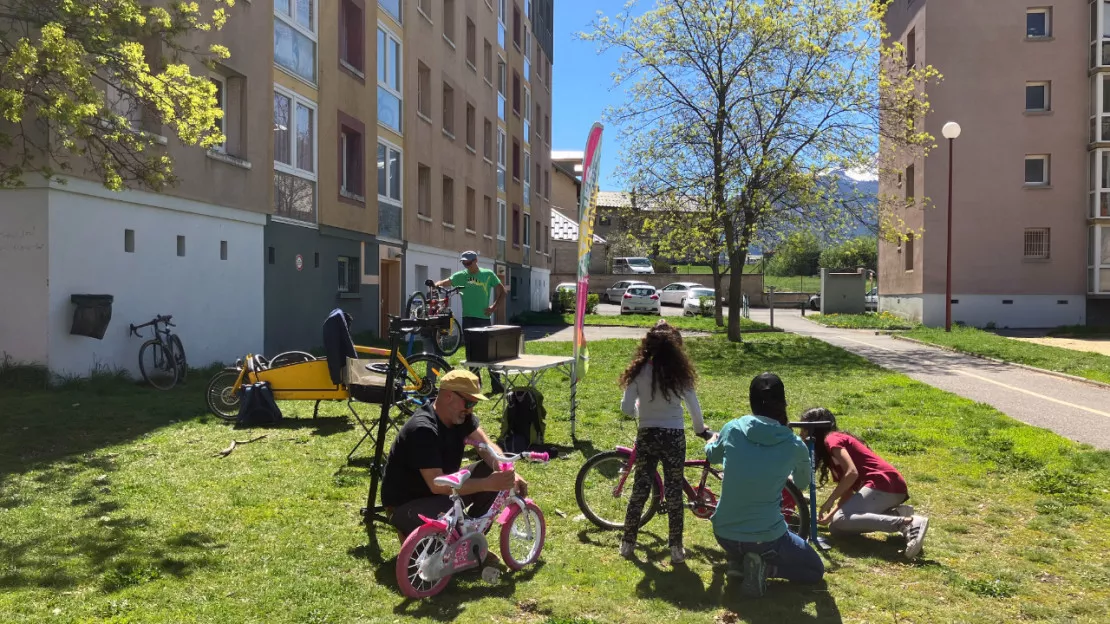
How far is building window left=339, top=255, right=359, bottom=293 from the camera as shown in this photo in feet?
63.0

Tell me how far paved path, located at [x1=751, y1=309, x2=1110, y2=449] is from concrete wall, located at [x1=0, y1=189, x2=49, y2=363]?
12386mm

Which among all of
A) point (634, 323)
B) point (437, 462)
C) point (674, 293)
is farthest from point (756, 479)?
point (674, 293)

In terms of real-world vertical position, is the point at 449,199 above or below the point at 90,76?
above

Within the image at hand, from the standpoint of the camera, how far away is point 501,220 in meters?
35.2

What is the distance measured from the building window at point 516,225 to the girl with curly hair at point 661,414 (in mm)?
32405

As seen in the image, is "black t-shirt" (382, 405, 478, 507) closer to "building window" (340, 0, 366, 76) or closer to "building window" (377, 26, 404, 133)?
"building window" (340, 0, 366, 76)

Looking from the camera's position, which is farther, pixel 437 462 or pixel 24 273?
pixel 24 273

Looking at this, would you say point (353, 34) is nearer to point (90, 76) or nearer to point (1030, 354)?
point (90, 76)

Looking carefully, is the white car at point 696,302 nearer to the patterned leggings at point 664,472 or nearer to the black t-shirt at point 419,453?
the patterned leggings at point 664,472

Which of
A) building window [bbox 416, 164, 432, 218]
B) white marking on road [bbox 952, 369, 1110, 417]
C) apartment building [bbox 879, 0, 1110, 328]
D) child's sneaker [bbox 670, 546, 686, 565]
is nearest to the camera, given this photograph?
child's sneaker [bbox 670, 546, 686, 565]

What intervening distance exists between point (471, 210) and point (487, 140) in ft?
13.3

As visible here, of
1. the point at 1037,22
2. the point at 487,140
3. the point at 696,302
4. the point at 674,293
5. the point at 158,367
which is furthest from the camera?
the point at 674,293

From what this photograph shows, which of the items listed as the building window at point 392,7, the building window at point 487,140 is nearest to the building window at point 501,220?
the building window at point 487,140

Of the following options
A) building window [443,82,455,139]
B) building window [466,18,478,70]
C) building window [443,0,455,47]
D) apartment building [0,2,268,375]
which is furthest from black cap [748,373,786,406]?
building window [466,18,478,70]
